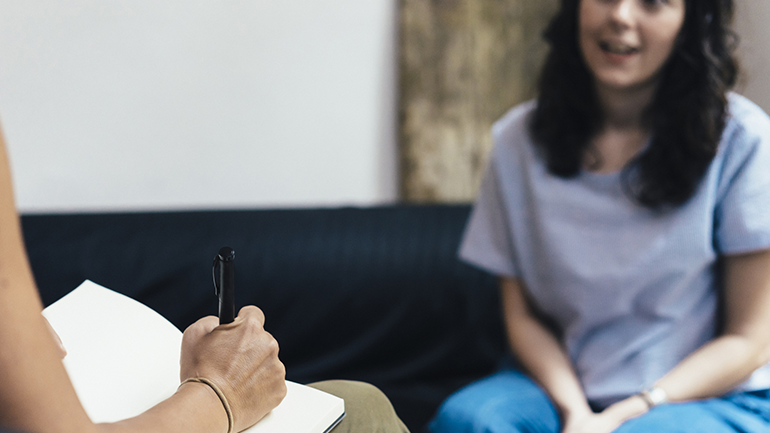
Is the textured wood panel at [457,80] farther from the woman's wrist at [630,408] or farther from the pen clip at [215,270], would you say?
the pen clip at [215,270]

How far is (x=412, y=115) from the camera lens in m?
1.66

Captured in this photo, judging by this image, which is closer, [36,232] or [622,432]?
[622,432]

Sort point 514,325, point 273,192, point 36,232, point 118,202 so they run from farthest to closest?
point 273,192, point 118,202, point 36,232, point 514,325

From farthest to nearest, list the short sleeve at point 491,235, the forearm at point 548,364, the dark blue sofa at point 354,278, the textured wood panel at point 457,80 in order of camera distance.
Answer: the textured wood panel at point 457,80, the dark blue sofa at point 354,278, the short sleeve at point 491,235, the forearm at point 548,364

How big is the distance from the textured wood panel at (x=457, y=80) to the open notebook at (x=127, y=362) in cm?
123

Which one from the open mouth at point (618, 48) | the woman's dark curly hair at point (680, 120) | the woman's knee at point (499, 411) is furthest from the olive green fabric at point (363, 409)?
the open mouth at point (618, 48)

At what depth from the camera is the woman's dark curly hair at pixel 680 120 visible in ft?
2.84

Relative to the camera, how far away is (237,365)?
1.59 feet

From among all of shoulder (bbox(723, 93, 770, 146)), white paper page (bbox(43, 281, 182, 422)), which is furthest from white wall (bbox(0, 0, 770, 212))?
white paper page (bbox(43, 281, 182, 422))

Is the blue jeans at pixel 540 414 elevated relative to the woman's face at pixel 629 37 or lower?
lower

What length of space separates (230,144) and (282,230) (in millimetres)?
394

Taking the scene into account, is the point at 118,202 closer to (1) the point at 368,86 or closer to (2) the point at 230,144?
(2) the point at 230,144

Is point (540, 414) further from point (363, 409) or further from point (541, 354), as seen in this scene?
point (363, 409)

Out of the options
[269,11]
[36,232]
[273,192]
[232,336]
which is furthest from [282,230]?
[232,336]
